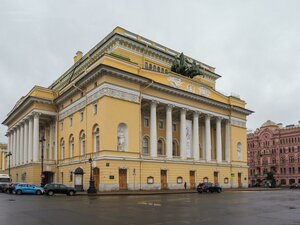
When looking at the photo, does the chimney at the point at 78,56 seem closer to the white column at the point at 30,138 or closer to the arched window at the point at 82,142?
the white column at the point at 30,138

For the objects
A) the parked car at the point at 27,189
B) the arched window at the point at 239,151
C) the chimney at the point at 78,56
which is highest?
the chimney at the point at 78,56

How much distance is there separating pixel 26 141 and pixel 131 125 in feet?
80.4

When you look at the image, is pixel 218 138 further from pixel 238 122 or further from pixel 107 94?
pixel 107 94

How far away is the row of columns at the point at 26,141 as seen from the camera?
56.3 m

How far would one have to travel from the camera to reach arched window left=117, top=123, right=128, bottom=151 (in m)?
45.1

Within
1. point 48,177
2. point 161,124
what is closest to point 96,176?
point 161,124

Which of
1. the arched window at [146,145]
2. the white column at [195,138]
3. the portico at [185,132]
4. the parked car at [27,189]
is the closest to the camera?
the parked car at [27,189]

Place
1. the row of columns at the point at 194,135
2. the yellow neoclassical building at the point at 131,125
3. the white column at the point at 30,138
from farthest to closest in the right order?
the white column at the point at 30,138
the row of columns at the point at 194,135
the yellow neoclassical building at the point at 131,125

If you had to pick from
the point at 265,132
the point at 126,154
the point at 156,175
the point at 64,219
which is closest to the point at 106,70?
the point at 126,154

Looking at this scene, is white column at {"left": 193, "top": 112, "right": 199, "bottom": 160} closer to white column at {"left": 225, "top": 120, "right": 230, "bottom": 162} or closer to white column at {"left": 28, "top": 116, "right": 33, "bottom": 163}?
white column at {"left": 225, "top": 120, "right": 230, "bottom": 162}

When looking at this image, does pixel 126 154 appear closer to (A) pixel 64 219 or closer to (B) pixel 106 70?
(B) pixel 106 70

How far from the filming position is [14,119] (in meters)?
71.8

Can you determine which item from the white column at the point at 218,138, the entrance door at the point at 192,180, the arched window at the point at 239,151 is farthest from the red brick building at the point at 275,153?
the entrance door at the point at 192,180

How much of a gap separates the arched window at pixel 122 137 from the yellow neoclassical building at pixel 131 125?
4.8 inches
